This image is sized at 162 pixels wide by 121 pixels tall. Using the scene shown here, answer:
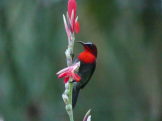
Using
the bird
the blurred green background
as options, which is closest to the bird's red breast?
the bird

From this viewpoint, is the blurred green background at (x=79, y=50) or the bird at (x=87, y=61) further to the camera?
the blurred green background at (x=79, y=50)

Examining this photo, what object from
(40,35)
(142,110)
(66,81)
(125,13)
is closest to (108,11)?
(125,13)

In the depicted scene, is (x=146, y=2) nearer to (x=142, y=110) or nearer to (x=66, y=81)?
(x=142, y=110)

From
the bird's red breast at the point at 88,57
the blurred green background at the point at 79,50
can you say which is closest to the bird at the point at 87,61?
the bird's red breast at the point at 88,57

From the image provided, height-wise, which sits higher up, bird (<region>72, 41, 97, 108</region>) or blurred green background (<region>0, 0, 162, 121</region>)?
bird (<region>72, 41, 97, 108</region>)

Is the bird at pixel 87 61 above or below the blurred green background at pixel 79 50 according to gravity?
above

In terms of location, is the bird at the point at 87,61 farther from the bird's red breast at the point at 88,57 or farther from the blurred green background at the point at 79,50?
the blurred green background at the point at 79,50

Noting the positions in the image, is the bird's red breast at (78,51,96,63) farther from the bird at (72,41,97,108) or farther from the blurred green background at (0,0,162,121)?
the blurred green background at (0,0,162,121)

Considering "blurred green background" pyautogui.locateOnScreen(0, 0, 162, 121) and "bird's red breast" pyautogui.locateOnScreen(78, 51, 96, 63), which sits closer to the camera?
"bird's red breast" pyautogui.locateOnScreen(78, 51, 96, 63)

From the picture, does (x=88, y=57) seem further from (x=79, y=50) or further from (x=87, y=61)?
(x=79, y=50)
